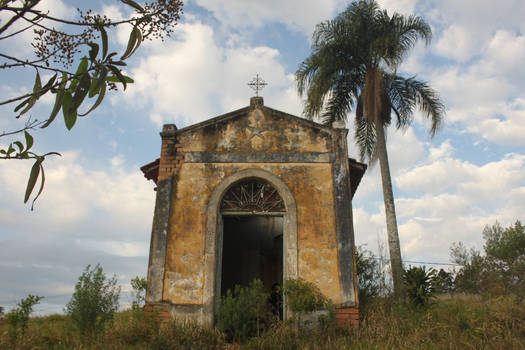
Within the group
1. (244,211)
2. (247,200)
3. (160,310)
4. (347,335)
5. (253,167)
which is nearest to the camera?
(347,335)

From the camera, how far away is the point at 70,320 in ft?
28.6

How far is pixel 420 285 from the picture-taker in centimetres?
939

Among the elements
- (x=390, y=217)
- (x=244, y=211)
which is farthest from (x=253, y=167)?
(x=390, y=217)

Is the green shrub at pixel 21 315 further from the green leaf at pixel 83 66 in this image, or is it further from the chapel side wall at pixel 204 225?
the green leaf at pixel 83 66

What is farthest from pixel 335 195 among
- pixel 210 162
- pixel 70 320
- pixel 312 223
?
pixel 70 320

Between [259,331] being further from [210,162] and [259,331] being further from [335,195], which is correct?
[210,162]

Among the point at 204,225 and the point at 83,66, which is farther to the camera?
the point at 204,225

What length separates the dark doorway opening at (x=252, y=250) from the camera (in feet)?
43.7

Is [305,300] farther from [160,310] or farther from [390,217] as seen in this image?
[390,217]

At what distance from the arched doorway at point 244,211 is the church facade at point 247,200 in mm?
22

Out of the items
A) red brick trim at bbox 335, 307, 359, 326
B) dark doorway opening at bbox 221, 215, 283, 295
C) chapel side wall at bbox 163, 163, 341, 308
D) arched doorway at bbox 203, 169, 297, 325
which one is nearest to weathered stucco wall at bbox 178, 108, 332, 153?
chapel side wall at bbox 163, 163, 341, 308

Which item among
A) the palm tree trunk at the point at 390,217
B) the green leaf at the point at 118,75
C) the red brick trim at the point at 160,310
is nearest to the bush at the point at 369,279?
the palm tree trunk at the point at 390,217

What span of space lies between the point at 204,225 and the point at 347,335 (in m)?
3.76

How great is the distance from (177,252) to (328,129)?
183 inches
